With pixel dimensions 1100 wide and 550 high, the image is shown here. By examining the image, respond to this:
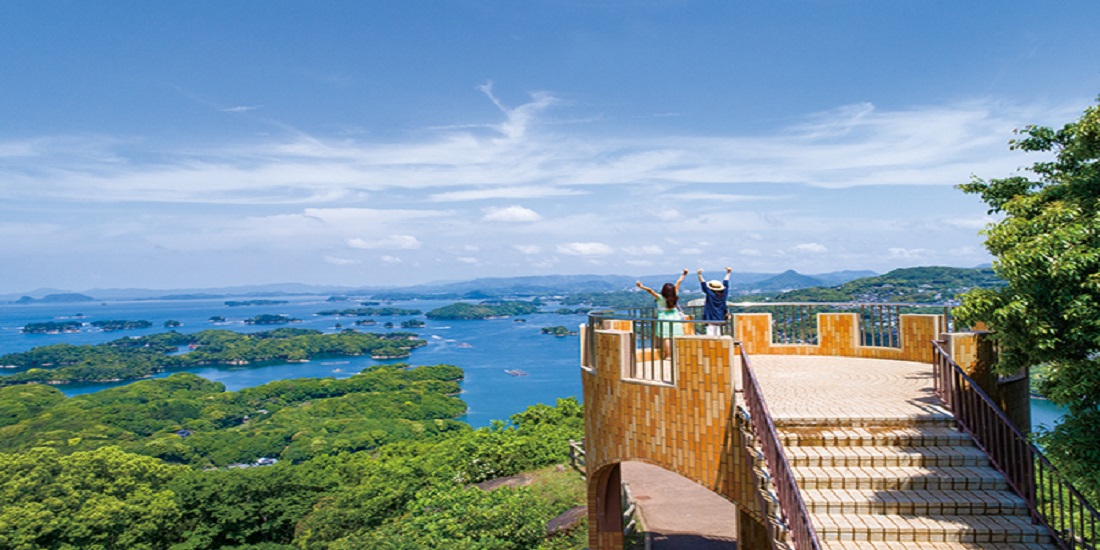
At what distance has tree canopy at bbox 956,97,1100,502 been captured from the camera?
16.0 ft

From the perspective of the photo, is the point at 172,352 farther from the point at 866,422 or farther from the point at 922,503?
the point at 922,503

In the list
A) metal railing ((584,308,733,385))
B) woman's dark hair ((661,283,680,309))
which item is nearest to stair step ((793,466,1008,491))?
metal railing ((584,308,733,385))

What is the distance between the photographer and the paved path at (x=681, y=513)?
12.3m

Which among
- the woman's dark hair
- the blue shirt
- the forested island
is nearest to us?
the woman's dark hair

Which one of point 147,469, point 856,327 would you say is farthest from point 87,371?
point 856,327

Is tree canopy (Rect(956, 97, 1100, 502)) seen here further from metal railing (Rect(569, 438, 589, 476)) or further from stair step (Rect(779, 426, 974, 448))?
metal railing (Rect(569, 438, 589, 476))

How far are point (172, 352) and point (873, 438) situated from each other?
539 ft

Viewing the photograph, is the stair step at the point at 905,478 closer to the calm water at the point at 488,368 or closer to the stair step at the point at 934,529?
the stair step at the point at 934,529

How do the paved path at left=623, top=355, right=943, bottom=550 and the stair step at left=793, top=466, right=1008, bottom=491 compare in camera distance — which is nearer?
the stair step at left=793, top=466, right=1008, bottom=491

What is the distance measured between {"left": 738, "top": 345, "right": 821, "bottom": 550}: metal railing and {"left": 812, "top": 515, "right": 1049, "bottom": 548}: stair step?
0.56 m

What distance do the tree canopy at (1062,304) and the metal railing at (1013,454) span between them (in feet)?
0.60

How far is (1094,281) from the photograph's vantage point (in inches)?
185

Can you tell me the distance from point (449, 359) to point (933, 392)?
4452 inches

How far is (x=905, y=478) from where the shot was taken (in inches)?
218
